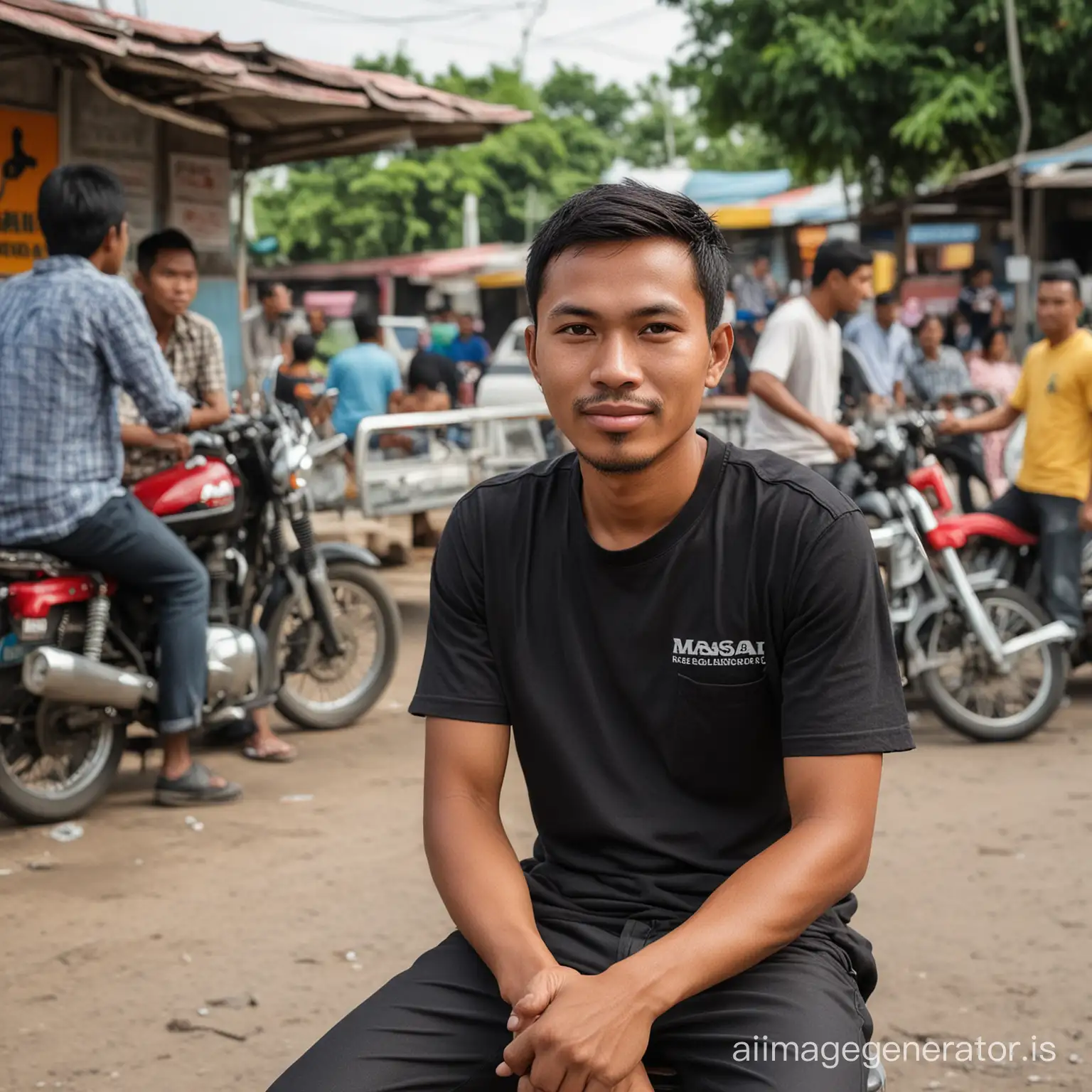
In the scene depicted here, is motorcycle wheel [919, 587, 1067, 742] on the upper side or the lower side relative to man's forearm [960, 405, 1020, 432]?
lower

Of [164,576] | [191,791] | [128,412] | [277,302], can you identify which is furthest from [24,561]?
[277,302]

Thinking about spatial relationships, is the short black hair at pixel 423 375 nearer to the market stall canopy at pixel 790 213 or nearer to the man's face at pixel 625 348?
the man's face at pixel 625 348

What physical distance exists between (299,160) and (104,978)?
604cm

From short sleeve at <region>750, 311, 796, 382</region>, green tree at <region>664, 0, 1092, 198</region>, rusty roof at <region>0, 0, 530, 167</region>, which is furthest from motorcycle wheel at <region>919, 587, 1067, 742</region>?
green tree at <region>664, 0, 1092, 198</region>

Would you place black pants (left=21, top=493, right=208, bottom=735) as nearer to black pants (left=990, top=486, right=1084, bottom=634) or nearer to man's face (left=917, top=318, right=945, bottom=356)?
black pants (left=990, top=486, right=1084, bottom=634)

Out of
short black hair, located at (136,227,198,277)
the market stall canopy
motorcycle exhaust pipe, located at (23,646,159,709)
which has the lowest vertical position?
motorcycle exhaust pipe, located at (23,646,159,709)

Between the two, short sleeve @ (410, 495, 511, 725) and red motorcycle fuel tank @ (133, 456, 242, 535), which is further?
red motorcycle fuel tank @ (133, 456, 242, 535)

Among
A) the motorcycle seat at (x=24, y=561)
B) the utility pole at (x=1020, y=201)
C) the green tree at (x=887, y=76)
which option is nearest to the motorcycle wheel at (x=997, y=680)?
the motorcycle seat at (x=24, y=561)

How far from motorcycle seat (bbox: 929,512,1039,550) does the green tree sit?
1321cm

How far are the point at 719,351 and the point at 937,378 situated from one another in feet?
36.2

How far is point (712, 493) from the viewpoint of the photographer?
213 centimetres

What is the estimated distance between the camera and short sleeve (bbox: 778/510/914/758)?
198 cm

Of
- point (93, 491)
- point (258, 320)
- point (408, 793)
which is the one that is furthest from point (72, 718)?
point (258, 320)

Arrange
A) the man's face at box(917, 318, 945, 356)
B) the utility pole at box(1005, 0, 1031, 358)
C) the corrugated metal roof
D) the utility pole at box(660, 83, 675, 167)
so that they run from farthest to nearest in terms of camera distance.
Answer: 1. the utility pole at box(660, 83, 675, 167)
2. the corrugated metal roof
3. the utility pole at box(1005, 0, 1031, 358)
4. the man's face at box(917, 318, 945, 356)
